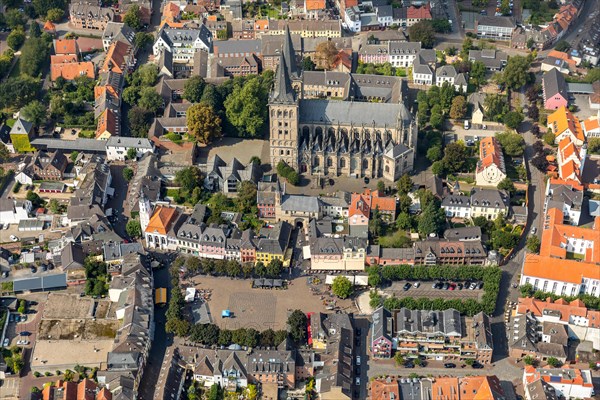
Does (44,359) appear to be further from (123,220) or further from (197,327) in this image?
(123,220)

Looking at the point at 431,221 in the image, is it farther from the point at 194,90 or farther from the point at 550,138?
the point at 194,90

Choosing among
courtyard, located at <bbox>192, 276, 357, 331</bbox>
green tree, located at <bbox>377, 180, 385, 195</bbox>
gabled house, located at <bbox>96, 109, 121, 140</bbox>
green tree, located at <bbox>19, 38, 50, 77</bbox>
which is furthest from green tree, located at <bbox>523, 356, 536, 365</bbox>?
green tree, located at <bbox>19, 38, 50, 77</bbox>

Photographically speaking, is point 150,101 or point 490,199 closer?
point 490,199

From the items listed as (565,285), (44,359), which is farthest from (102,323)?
(565,285)

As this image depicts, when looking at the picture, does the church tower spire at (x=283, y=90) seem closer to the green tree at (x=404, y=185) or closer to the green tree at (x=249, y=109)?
the green tree at (x=249, y=109)

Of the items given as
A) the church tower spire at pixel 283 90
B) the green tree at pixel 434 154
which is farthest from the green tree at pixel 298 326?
the green tree at pixel 434 154

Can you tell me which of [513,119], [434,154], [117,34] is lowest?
[434,154]

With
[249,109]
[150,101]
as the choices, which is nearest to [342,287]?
[249,109]

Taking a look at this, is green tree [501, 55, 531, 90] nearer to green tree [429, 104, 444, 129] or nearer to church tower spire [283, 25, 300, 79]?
green tree [429, 104, 444, 129]
